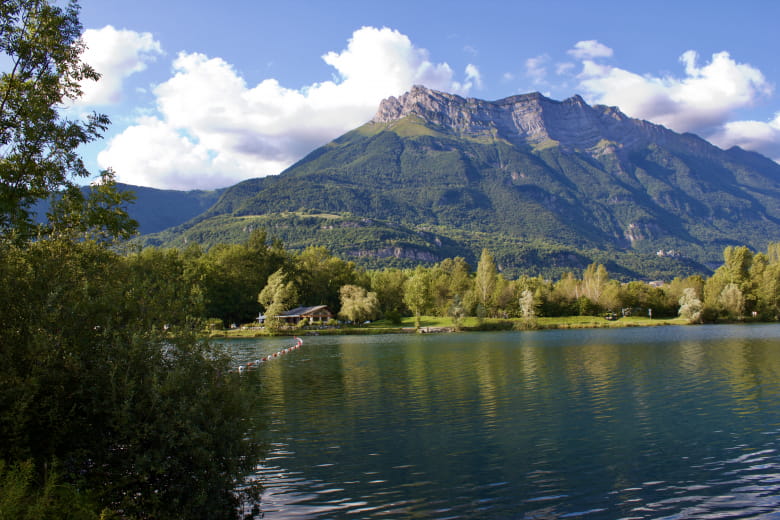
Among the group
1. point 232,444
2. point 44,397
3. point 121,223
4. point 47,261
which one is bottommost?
point 232,444

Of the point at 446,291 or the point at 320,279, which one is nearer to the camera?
the point at 320,279

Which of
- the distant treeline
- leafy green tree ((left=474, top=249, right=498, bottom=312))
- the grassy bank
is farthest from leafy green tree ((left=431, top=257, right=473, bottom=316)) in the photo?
the grassy bank

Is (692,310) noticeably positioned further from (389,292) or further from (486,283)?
(389,292)

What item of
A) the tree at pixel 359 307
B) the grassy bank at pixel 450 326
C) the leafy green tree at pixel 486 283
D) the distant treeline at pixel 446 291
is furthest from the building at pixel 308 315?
the leafy green tree at pixel 486 283

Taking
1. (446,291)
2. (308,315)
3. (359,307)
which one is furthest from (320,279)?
(446,291)

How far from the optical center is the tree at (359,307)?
391 ft

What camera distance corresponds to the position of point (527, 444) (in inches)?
757

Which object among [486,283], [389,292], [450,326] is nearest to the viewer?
[450,326]

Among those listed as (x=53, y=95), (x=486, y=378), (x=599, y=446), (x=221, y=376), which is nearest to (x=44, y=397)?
(x=221, y=376)

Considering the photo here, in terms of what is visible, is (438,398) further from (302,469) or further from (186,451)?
(186,451)

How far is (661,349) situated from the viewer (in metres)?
55.7

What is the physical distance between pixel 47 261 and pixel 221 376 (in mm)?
4422

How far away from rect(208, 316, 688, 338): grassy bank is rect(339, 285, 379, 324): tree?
256cm

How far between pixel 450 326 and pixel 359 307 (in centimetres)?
2051
